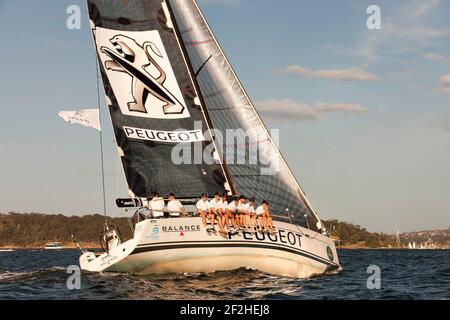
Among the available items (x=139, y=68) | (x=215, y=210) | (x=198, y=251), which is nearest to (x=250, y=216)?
(x=215, y=210)

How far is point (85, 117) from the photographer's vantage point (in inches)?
1059

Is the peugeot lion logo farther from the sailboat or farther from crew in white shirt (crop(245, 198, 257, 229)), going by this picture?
crew in white shirt (crop(245, 198, 257, 229))

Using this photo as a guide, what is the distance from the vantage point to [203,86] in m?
28.6

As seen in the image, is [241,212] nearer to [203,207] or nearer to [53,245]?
[203,207]

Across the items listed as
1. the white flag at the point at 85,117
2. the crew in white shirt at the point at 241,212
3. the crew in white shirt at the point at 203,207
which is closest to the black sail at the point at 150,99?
the white flag at the point at 85,117

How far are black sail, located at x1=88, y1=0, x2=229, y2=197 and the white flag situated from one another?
34.2 inches

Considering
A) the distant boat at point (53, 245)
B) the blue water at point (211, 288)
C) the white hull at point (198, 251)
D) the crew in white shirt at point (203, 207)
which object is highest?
the crew in white shirt at point (203, 207)

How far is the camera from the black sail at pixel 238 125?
1079 inches

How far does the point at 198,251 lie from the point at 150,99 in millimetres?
6845

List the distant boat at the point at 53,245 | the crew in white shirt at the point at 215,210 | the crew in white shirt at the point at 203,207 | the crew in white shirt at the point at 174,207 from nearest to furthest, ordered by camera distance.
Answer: the crew in white shirt at the point at 215,210, the crew in white shirt at the point at 203,207, the crew in white shirt at the point at 174,207, the distant boat at the point at 53,245

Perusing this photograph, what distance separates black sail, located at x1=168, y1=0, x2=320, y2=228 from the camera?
89.9 feet

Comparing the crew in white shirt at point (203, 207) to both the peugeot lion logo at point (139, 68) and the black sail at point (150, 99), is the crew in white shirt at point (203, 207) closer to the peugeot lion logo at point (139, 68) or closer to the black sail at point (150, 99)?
the black sail at point (150, 99)

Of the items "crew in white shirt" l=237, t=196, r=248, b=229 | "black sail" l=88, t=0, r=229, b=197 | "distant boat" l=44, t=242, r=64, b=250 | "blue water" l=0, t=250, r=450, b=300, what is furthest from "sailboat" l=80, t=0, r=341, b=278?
"distant boat" l=44, t=242, r=64, b=250
